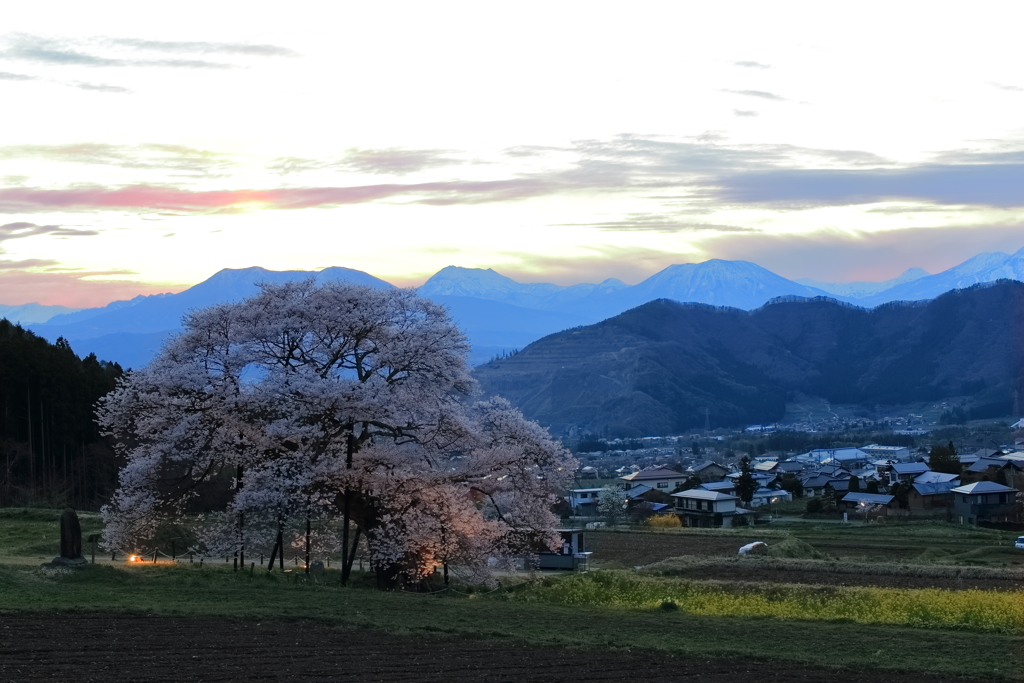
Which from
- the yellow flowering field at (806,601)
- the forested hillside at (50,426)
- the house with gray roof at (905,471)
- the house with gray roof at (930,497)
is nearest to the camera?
the yellow flowering field at (806,601)

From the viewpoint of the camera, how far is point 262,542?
23750 mm

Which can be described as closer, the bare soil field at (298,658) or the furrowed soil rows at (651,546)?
the bare soil field at (298,658)

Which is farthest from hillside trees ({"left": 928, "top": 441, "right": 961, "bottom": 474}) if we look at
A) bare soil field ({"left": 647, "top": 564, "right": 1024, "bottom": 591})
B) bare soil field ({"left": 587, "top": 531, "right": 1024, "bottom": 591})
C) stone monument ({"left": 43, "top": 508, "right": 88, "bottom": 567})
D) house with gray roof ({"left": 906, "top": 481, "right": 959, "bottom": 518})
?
stone monument ({"left": 43, "top": 508, "right": 88, "bottom": 567})

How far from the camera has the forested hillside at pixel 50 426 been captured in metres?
44.4

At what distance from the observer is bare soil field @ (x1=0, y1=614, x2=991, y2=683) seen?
1214 centimetres

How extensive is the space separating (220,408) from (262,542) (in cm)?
Answer: 367

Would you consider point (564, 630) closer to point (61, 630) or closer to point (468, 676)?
point (468, 676)

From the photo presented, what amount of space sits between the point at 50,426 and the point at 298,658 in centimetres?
3895

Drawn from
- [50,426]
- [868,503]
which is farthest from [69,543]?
[868,503]

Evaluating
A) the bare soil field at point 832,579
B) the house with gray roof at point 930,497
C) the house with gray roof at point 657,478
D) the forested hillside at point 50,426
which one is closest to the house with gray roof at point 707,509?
the house with gray roof at point 930,497

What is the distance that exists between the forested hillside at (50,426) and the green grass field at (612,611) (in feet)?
66.1

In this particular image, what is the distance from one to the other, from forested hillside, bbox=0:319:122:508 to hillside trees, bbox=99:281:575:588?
2302 centimetres

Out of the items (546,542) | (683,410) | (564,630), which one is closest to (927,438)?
(683,410)

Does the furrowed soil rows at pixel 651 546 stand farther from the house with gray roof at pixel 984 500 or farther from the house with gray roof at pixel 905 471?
the house with gray roof at pixel 905 471
